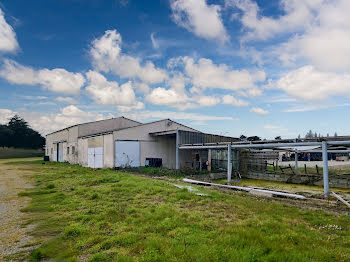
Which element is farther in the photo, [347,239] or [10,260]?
[347,239]

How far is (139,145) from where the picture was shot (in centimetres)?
2247

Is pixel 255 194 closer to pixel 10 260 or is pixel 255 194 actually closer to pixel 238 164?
pixel 10 260

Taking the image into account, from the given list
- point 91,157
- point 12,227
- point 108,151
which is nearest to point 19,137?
point 91,157

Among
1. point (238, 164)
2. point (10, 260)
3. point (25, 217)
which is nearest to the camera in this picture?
point (10, 260)

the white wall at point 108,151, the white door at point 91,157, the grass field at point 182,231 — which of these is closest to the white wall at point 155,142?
the white wall at point 108,151

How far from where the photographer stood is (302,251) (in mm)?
4453

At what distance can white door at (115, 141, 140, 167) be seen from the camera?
69.6ft

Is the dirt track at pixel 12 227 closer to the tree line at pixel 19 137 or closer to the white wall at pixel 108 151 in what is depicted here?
the white wall at pixel 108 151

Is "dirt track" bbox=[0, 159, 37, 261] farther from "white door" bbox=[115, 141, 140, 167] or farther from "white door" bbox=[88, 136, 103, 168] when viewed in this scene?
"white door" bbox=[88, 136, 103, 168]

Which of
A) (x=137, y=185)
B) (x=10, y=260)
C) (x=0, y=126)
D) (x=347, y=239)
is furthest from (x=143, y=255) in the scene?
(x=0, y=126)

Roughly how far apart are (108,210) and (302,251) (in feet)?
17.0

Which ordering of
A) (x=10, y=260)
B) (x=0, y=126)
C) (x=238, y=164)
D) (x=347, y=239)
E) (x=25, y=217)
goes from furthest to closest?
(x=0, y=126)
(x=238, y=164)
(x=25, y=217)
(x=347, y=239)
(x=10, y=260)

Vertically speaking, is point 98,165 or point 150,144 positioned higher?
point 150,144

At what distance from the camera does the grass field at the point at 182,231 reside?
14.3 ft
